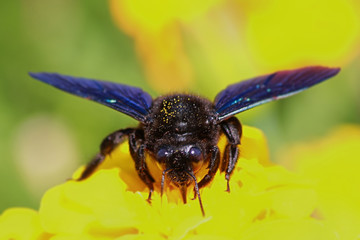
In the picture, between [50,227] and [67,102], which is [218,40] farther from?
[50,227]

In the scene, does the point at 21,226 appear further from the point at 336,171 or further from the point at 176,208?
the point at 336,171

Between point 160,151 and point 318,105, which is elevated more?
point 160,151

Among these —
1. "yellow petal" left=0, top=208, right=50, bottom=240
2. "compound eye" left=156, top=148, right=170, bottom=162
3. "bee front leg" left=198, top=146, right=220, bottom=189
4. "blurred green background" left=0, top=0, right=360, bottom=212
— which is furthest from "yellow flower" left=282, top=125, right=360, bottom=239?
"yellow petal" left=0, top=208, right=50, bottom=240

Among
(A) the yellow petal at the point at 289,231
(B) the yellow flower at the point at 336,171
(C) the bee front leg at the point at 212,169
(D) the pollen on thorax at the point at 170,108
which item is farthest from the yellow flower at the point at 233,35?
(A) the yellow petal at the point at 289,231

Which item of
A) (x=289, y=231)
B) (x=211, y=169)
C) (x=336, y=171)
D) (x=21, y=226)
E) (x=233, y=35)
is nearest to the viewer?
(x=289, y=231)

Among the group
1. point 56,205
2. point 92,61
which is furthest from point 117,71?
point 56,205

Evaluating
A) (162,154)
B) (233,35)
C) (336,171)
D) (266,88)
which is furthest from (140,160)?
(233,35)

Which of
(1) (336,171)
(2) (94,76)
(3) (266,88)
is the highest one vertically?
(3) (266,88)

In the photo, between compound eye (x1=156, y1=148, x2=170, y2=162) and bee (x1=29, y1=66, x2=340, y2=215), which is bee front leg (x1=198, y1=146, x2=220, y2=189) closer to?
bee (x1=29, y1=66, x2=340, y2=215)
